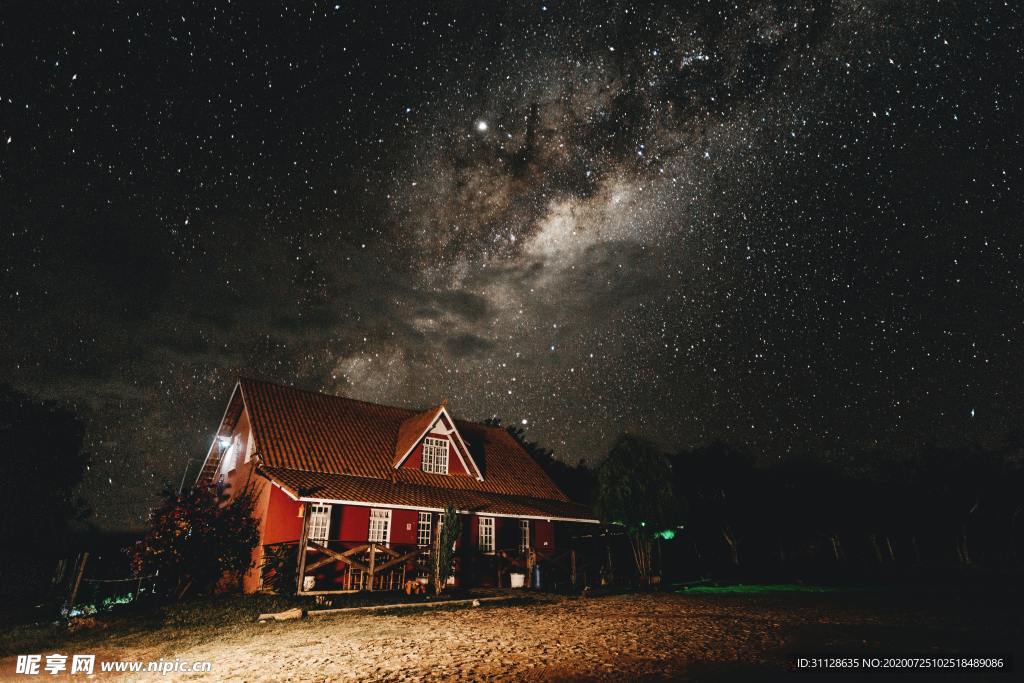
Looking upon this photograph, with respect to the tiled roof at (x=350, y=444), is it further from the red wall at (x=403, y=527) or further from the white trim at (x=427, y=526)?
the red wall at (x=403, y=527)

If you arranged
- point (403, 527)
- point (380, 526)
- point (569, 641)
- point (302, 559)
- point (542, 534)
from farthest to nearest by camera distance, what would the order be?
point (542, 534) < point (403, 527) < point (380, 526) < point (302, 559) < point (569, 641)

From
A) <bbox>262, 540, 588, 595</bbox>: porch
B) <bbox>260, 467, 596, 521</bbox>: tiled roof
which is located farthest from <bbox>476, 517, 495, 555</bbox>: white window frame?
<bbox>260, 467, 596, 521</bbox>: tiled roof

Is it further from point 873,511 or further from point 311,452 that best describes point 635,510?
point 873,511

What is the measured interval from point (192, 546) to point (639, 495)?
16.7 meters

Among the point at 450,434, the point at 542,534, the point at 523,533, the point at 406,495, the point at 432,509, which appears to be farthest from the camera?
the point at 450,434

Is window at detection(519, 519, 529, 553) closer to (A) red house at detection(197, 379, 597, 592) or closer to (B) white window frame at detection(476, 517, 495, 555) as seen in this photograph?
(A) red house at detection(197, 379, 597, 592)

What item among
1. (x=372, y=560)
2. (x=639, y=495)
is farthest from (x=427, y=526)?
(x=639, y=495)

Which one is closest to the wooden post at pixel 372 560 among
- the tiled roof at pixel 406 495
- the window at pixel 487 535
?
the tiled roof at pixel 406 495

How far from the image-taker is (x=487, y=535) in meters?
24.3

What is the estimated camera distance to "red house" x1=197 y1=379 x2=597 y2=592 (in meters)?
19.4

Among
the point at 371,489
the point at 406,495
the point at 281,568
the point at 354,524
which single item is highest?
the point at 371,489

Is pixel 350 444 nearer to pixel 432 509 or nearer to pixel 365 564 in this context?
pixel 432 509

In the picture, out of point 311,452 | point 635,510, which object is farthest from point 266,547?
point 635,510

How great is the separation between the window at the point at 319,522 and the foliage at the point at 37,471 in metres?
30.2
